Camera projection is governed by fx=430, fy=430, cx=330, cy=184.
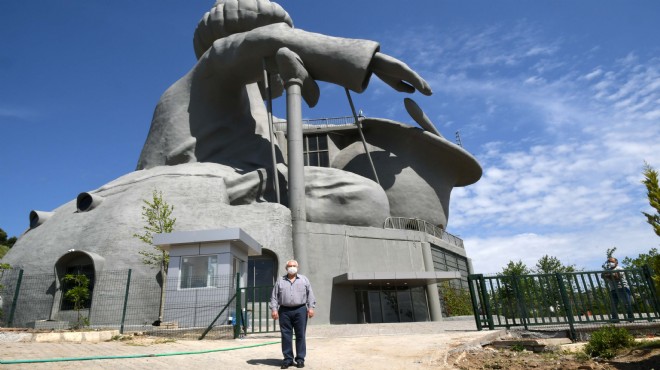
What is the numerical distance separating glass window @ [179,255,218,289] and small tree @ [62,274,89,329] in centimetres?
522

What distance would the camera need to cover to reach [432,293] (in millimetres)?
23156

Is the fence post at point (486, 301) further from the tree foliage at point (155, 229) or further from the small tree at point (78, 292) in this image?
the small tree at point (78, 292)

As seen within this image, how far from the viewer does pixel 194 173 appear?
2155cm

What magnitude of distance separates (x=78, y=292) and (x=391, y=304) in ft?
46.2

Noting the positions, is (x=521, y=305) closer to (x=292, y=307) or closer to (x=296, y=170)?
(x=292, y=307)

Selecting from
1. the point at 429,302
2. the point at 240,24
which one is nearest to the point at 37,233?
the point at 240,24

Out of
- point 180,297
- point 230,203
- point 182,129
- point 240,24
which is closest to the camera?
point 180,297

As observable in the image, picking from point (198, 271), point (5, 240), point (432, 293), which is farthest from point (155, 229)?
point (5, 240)

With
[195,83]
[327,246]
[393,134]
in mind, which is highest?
[195,83]

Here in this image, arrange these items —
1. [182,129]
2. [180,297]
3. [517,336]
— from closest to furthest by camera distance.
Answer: [517,336]
[180,297]
[182,129]

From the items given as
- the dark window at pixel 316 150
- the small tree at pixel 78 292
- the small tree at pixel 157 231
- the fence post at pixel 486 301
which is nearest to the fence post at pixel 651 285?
the fence post at pixel 486 301

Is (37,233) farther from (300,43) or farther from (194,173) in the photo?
(300,43)

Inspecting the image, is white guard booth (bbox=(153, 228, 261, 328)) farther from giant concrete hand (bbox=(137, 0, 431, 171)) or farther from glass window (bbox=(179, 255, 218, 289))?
giant concrete hand (bbox=(137, 0, 431, 171))

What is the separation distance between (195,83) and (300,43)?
291 inches
